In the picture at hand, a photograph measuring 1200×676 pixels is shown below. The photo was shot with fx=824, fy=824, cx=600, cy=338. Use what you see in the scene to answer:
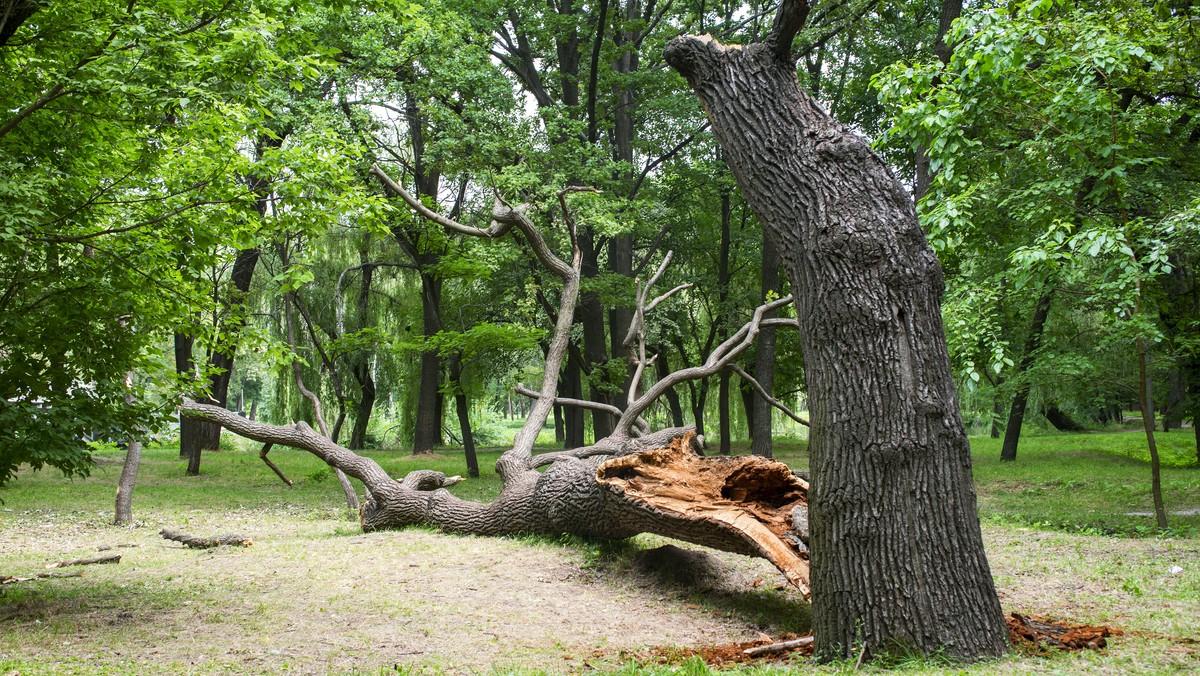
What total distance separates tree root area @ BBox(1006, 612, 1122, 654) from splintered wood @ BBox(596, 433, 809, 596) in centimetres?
124

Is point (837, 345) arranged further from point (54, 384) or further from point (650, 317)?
point (650, 317)

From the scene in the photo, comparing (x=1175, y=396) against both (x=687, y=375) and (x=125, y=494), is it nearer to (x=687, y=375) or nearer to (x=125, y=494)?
(x=687, y=375)

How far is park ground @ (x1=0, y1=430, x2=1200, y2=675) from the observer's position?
454cm

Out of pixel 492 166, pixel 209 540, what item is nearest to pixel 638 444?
pixel 209 540

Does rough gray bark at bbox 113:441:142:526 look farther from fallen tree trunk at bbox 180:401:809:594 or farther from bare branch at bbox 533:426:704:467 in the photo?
bare branch at bbox 533:426:704:467

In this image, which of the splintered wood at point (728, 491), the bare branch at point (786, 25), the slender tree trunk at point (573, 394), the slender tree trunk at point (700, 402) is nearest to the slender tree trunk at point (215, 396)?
the splintered wood at point (728, 491)

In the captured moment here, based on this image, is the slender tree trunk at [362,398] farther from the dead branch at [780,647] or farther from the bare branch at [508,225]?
the dead branch at [780,647]

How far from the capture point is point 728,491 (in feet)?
22.8

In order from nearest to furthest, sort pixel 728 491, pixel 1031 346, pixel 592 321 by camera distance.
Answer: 1. pixel 728 491
2. pixel 1031 346
3. pixel 592 321

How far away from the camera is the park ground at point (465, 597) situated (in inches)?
179

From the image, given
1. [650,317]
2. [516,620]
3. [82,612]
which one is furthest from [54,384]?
[650,317]

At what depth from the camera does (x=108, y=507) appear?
479 inches

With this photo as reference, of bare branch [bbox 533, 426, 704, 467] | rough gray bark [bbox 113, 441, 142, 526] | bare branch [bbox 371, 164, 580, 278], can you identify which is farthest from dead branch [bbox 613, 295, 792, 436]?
rough gray bark [bbox 113, 441, 142, 526]

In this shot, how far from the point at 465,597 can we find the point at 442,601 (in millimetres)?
200
